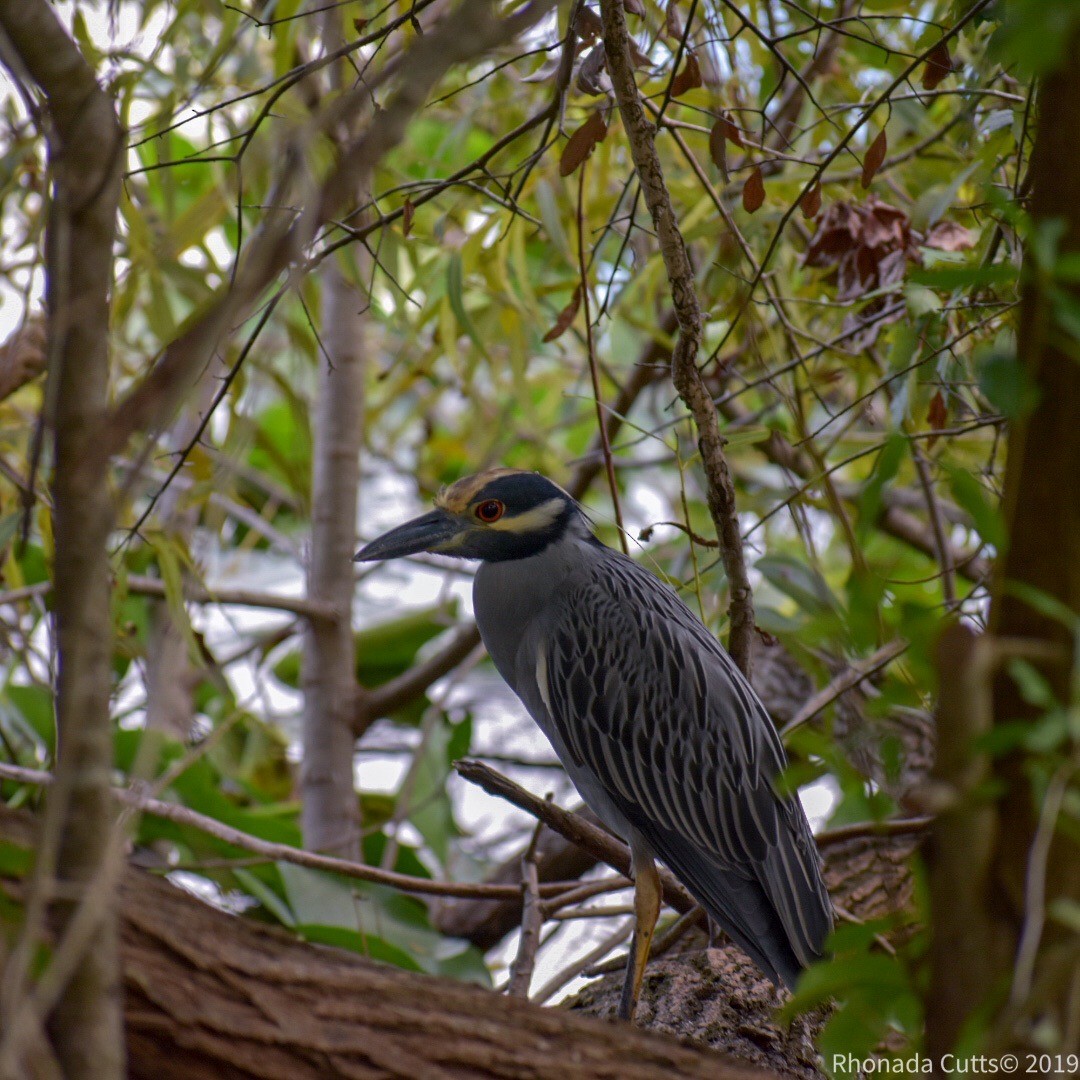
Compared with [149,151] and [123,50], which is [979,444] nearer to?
[123,50]

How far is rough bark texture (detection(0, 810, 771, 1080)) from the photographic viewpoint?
1.14m

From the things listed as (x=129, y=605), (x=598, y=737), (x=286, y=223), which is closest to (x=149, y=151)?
(x=129, y=605)

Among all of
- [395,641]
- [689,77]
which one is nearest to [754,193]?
[689,77]

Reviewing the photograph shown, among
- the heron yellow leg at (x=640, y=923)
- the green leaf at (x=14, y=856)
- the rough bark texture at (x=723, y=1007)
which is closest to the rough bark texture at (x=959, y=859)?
the green leaf at (x=14, y=856)

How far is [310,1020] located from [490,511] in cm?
149

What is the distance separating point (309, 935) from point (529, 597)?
941 millimetres

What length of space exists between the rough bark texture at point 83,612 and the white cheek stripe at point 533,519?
5.38 feet

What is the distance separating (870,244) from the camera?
239 centimetres

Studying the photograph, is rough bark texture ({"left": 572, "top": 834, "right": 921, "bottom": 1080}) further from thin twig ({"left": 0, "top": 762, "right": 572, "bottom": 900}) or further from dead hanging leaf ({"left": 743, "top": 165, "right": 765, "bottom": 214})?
dead hanging leaf ({"left": 743, "top": 165, "right": 765, "bottom": 214})

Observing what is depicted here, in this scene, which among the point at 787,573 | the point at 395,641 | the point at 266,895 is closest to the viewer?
the point at 787,573

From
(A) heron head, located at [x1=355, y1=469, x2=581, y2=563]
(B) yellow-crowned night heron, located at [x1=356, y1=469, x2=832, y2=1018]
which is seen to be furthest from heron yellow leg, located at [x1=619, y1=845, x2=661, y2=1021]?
(A) heron head, located at [x1=355, y1=469, x2=581, y2=563]

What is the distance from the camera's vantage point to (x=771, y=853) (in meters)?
2.28

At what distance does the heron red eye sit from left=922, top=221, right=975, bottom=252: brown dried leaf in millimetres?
1018

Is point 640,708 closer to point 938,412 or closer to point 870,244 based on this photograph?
point 938,412
